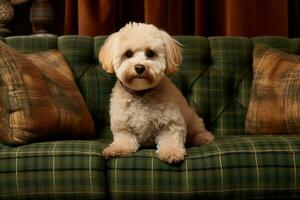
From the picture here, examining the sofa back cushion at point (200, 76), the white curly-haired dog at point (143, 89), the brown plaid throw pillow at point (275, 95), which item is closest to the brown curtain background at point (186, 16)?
the sofa back cushion at point (200, 76)

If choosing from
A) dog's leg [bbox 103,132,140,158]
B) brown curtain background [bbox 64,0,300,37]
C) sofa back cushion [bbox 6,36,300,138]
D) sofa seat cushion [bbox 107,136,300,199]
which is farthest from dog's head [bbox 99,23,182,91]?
brown curtain background [bbox 64,0,300,37]

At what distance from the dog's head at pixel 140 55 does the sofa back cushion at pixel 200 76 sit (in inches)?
18.2

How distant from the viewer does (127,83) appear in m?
1.84

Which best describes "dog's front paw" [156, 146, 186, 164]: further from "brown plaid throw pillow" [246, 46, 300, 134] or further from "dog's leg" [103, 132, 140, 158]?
"brown plaid throw pillow" [246, 46, 300, 134]

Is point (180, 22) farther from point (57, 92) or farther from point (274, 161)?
point (274, 161)

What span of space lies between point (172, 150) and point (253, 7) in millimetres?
1452

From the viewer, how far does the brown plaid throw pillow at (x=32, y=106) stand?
174cm

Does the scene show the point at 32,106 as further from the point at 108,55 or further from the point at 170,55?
the point at 170,55

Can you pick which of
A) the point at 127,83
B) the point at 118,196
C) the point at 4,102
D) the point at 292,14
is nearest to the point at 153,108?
the point at 127,83

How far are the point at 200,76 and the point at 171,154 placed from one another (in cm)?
80

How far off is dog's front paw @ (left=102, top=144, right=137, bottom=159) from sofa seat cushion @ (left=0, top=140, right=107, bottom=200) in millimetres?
47

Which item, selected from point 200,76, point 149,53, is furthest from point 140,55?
point 200,76

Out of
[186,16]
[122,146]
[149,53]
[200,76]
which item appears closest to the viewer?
[122,146]

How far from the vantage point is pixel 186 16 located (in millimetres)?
2945
